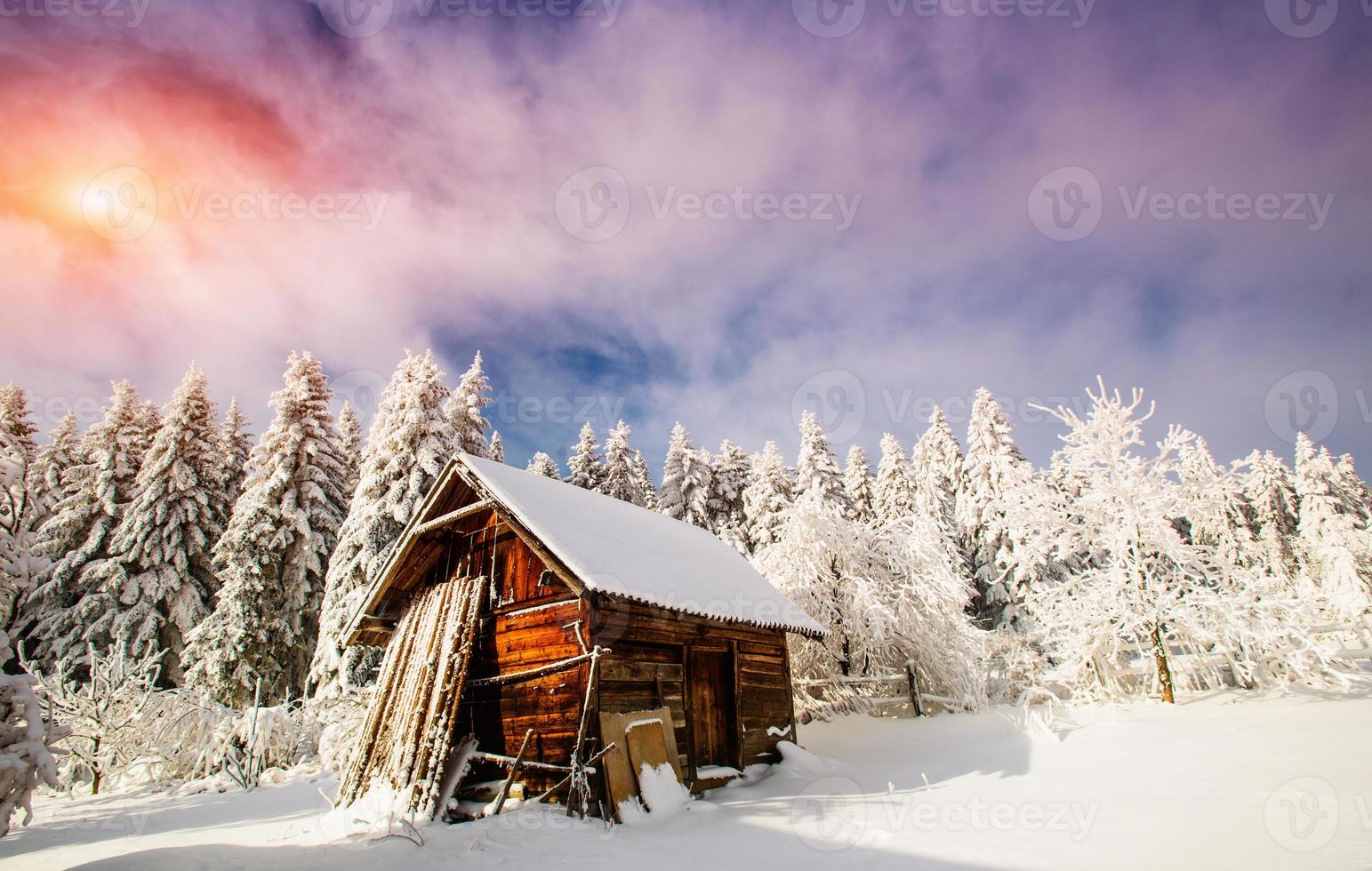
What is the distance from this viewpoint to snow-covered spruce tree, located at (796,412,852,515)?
111 feet

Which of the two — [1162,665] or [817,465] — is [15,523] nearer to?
[1162,665]

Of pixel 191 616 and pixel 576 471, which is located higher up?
pixel 576 471

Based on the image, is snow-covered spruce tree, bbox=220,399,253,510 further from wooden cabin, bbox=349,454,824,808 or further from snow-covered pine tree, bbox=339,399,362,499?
wooden cabin, bbox=349,454,824,808

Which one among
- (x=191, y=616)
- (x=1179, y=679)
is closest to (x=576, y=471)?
(x=191, y=616)

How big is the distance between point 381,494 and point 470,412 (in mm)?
4931

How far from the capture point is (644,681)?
10.8 m

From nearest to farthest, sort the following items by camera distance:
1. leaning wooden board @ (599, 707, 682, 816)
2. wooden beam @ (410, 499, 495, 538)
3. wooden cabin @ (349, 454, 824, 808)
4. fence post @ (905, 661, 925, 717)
Answer: 1. leaning wooden board @ (599, 707, 682, 816)
2. wooden cabin @ (349, 454, 824, 808)
3. wooden beam @ (410, 499, 495, 538)
4. fence post @ (905, 661, 925, 717)

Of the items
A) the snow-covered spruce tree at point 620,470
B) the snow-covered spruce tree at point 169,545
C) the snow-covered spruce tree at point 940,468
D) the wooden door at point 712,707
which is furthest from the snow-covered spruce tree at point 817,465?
the snow-covered spruce tree at point 169,545

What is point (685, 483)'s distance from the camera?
119 ft

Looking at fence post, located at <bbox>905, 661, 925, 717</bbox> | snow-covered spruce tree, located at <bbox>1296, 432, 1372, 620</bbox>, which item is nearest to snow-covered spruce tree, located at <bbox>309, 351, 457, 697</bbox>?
fence post, located at <bbox>905, 661, 925, 717</bbox>

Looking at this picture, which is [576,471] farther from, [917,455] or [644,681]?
[644,681]

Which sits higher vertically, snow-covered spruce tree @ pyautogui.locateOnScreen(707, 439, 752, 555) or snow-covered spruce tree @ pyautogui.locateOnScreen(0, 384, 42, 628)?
snow-covered spruce tree @ pyautogui.locateOnScreen(707, 439, 752, 555)

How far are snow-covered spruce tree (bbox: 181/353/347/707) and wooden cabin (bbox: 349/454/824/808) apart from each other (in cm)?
1169

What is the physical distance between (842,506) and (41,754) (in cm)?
3159
